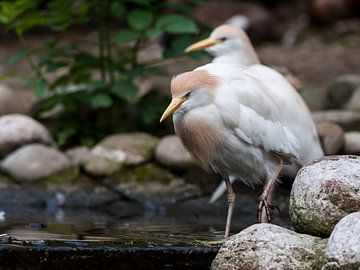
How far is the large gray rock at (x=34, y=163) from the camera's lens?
7.09 metres

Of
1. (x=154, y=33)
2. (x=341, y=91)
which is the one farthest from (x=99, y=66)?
(x=341, y=91)

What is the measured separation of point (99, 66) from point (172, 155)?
115 cm

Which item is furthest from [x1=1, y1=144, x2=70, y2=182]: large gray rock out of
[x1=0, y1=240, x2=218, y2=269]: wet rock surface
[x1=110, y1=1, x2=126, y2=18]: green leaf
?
[x1=0, y1=240, x2=218, y2=269]: wet rock surface

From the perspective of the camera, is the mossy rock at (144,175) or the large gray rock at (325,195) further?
the mossy rock at (144,175)

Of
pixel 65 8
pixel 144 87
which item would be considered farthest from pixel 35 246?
pixel 144 87

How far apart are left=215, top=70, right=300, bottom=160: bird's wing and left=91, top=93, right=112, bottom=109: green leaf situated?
2.20m

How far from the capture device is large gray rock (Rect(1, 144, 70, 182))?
709 centimetres

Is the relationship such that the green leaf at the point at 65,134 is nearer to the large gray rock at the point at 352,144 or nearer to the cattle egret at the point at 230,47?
the cattle egret at the point at 230,47

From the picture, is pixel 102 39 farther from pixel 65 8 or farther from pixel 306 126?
pixel 306 126

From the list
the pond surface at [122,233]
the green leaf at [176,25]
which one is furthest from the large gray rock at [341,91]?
the green leaf at [176,25]

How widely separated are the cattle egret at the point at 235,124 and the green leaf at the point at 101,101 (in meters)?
2.01

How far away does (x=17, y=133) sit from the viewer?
24.5ft

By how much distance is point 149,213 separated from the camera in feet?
22.1

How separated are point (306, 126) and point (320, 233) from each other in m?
1.57
